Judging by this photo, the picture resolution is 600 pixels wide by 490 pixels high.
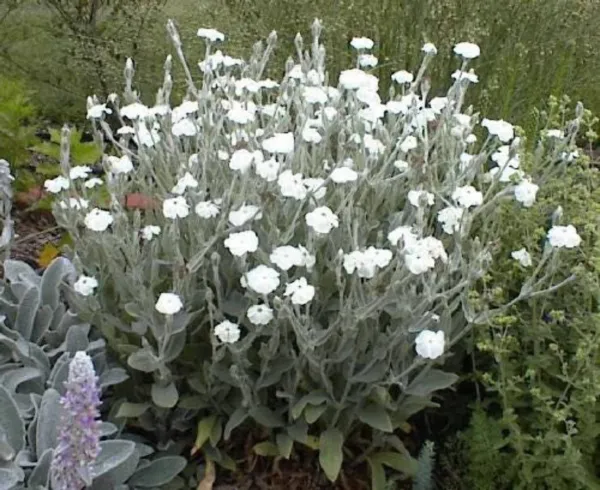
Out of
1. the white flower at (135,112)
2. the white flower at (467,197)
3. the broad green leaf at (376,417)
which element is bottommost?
the broad green leaf at (376,417)

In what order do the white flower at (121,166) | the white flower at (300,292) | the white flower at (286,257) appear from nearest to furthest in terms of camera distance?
the white flower at (300,292), the white flower at (286,257), the white flower at (121,166)

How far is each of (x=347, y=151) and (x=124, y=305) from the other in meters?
0.74

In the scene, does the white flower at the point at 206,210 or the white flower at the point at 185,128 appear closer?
the white flower at the point at 206,210

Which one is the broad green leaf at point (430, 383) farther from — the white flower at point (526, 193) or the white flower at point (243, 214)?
the white flower at point (243, 214)

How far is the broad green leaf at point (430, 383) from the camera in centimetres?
242

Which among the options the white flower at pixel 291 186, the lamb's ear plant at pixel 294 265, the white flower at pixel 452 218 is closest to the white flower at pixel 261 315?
the lamb's ear plant at pixel 294 265

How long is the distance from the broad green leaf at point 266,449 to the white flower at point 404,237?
617mm

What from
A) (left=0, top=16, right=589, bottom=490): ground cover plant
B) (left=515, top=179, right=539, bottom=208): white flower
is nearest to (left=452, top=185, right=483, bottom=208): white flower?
(left=0, top=16, right=589, bottom=490): ground cover plant

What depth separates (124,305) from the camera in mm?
2510

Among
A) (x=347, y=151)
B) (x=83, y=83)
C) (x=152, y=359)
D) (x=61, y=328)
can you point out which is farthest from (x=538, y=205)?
(x=83, y=83)

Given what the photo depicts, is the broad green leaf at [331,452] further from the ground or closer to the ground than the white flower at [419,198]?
closer to the ground

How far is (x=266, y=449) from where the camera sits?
2488 millimetres

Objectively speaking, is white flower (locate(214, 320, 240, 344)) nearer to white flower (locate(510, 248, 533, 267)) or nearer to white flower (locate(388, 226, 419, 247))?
white flower (locate(388, 226, 419, 247))

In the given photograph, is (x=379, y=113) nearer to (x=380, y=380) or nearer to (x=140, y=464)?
(x=380, y=380)
